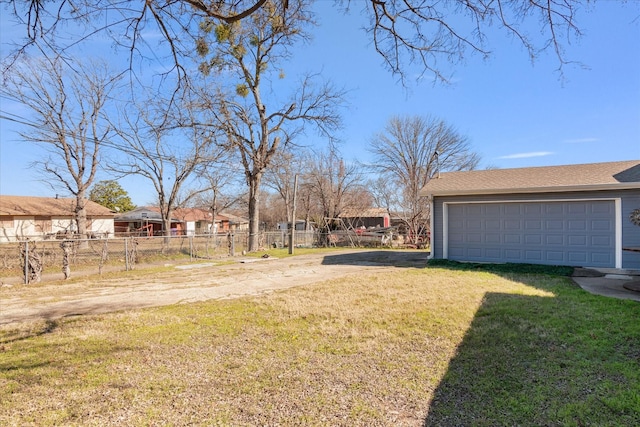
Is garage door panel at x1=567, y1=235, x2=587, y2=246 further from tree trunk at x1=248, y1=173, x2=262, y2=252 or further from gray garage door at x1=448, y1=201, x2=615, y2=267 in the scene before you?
tree trunk at x1=248, y1=173, x2=262, y2=252

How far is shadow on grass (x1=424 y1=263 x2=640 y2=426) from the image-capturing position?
245cm

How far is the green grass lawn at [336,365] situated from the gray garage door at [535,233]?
4269 mm

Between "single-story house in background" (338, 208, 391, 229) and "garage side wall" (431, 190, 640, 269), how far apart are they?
52.0 feet

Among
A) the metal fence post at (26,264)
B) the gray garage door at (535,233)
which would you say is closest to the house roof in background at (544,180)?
the gray garage door at (535,233)

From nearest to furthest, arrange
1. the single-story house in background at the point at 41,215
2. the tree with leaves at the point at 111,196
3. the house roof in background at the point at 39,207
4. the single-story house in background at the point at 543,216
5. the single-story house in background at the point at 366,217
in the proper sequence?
the single-story house in background at the point at 543,216, the single-story house in background at the point at 41,215, the house roof in background at the point at 39,207, the single-story house in background at the point at 366,217, the tree with leaves at the point at 111,196

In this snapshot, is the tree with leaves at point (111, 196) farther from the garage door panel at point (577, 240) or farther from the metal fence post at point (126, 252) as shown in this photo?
the garage door panel at point (577, 240)

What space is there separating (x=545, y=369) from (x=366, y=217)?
106ft

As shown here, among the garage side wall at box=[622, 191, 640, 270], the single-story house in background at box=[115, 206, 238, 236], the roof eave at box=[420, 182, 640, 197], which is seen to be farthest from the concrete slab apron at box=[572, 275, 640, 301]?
the single-story house in background at box=[115, 206, 238, 236]

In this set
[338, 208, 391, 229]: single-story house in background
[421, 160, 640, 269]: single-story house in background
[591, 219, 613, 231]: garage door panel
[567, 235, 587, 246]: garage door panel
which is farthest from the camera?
[338, 208, 391, 229]: single-story house in background

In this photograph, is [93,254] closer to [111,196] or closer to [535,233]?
[535,233]

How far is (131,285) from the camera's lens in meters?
8.41

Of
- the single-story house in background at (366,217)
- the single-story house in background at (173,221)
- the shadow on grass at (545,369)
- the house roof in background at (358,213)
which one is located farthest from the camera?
the single-story house in background at (173,221)

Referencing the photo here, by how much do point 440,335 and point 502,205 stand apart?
7.58 meters

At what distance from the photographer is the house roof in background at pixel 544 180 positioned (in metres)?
8.99
